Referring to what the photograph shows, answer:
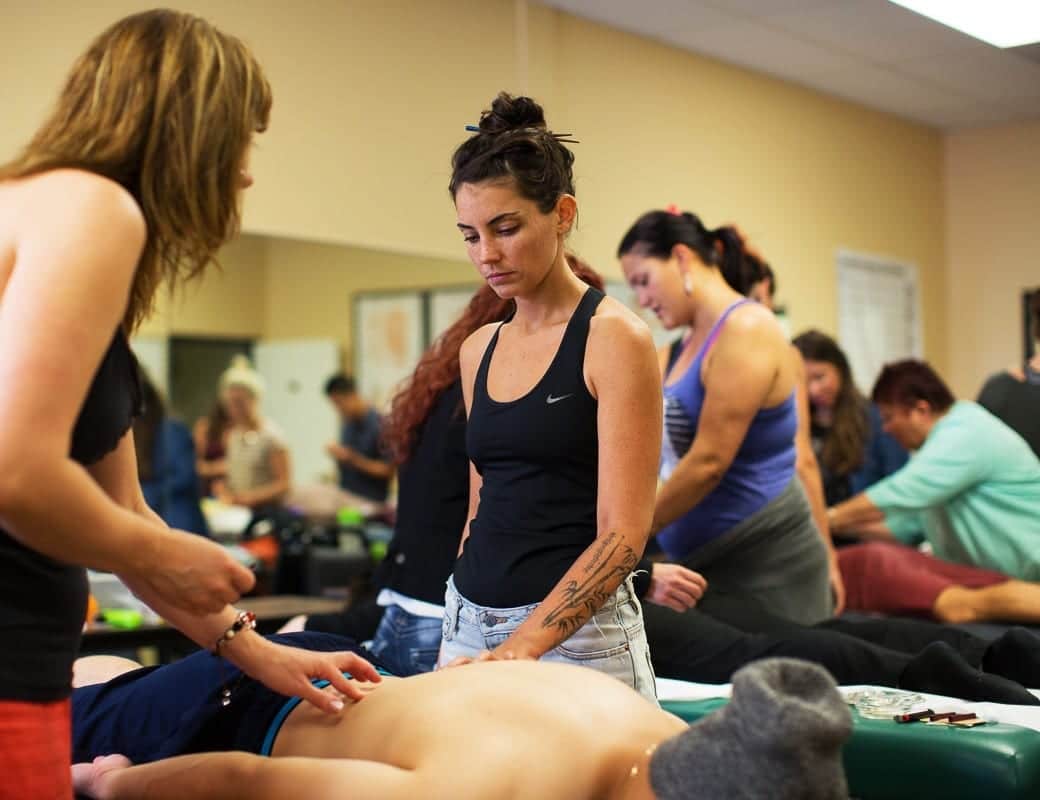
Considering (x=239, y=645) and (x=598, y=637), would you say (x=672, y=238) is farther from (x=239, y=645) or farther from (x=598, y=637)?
(x=239, y=645)

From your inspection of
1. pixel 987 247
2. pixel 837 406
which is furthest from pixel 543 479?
pixel 987 247

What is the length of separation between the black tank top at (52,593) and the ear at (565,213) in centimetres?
68

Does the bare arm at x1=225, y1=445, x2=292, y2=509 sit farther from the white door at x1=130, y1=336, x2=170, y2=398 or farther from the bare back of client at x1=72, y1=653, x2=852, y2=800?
the bare back of client at x1=72, y1=653, x2=852, y2=800

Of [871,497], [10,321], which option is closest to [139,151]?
[10,321]

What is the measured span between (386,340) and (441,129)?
85cm

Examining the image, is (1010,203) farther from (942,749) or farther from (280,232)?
(942,749)

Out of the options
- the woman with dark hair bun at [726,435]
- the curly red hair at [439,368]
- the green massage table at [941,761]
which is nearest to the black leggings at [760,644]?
the woman with dark hair bun at [726,435]

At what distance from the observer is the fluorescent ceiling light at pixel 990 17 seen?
401cm

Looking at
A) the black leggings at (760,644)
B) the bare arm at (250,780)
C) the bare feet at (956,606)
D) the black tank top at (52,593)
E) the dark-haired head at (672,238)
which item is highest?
the dark-haired head at (672,238)

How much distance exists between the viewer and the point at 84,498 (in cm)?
112

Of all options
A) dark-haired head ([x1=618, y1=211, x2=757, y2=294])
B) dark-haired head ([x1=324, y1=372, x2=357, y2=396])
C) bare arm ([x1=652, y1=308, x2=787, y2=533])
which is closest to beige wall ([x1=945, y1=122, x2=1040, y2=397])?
dark-haired head ([x1=324, y1=372, x2=357, y2=396])

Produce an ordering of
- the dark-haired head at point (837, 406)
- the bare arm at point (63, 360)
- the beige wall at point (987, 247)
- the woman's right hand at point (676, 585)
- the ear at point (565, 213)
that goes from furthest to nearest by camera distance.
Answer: the beige wall at point (987, 247) → the dark-haired head at point (837, 406) → the woman's right hand at point (676, 585) → the ear at point (565, 213) → the bare arm at point (63, 360)

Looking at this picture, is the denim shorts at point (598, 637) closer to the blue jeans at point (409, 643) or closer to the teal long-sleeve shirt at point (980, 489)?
the blue jeans at point (409, 643)

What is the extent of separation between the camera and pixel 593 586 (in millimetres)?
1646
